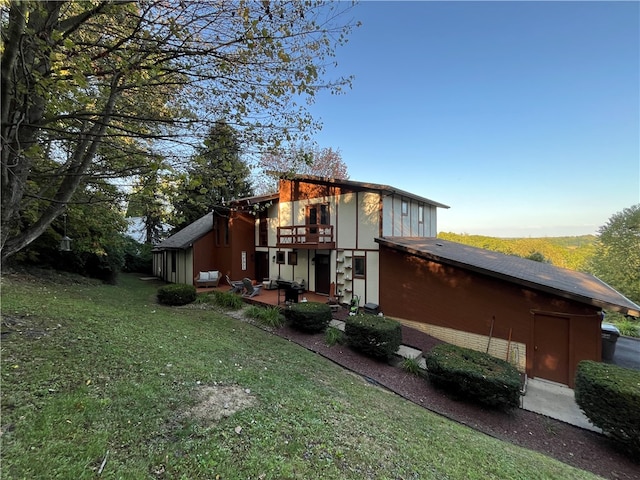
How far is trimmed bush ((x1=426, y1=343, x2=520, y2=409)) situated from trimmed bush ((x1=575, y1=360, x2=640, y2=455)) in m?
1.15

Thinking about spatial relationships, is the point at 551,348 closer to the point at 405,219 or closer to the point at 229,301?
the point at 405,219

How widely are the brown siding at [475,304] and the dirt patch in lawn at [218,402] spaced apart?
26.2 feet

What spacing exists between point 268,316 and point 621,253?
24.7 metres

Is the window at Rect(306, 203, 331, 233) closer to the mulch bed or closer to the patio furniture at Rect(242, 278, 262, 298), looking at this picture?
the patio furniture at Rect(242, 278, 262, 298)

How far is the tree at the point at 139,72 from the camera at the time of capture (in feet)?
10.6

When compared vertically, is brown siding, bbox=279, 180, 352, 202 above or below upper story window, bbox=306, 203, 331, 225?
above

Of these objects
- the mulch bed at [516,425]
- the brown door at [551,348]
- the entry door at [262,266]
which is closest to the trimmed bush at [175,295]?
the entry door at [262,266]

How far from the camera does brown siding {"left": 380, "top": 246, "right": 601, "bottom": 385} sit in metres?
7.68

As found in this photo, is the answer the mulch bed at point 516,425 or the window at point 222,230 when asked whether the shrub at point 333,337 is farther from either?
the window at point 222,230

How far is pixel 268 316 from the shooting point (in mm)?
10148

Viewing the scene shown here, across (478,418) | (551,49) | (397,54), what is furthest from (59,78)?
(551,49)

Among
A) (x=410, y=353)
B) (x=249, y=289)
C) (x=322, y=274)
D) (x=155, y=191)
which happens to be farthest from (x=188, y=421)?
(x=322, y=274)

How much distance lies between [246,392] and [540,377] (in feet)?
29.4

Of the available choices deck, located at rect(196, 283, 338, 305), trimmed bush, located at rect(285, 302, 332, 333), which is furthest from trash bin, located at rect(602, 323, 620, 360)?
deck, located at rect(196, 283, 338, 305)
